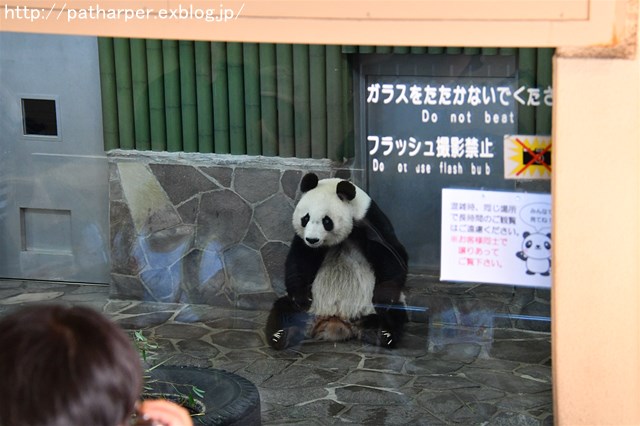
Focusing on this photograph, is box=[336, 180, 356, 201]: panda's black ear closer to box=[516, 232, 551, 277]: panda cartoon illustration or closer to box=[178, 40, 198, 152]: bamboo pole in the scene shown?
box=[178, 40, 198, 152]: bamboo pole

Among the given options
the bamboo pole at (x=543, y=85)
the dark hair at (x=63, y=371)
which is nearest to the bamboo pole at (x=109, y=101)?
the bamboo pole at (x=543, y=85)

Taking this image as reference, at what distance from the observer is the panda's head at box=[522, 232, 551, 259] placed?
3.66 meters

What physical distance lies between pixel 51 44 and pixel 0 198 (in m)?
0.84

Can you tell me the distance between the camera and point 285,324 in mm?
4672

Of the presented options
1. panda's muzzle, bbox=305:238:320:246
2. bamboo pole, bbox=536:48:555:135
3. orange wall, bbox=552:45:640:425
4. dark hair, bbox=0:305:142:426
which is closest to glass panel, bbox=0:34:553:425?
panda's muzzle, bbox=305:238:320:246

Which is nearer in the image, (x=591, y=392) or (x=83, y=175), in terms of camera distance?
(x=591, y=392)

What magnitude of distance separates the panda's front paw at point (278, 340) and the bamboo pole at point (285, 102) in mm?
883

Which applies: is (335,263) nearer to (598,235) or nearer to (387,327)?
(387,327)

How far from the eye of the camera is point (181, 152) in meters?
4.60

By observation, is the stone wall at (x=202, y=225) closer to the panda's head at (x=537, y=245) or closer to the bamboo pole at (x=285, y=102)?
the bamboo pole at (x=285, y=102)

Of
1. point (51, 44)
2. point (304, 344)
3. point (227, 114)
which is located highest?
point (51, 44)

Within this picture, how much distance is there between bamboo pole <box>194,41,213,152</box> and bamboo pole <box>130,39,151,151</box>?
244 millimetres

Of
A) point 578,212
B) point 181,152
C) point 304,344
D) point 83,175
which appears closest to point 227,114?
point 181,152

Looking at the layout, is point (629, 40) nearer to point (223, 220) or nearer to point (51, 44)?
point (223, 220)
